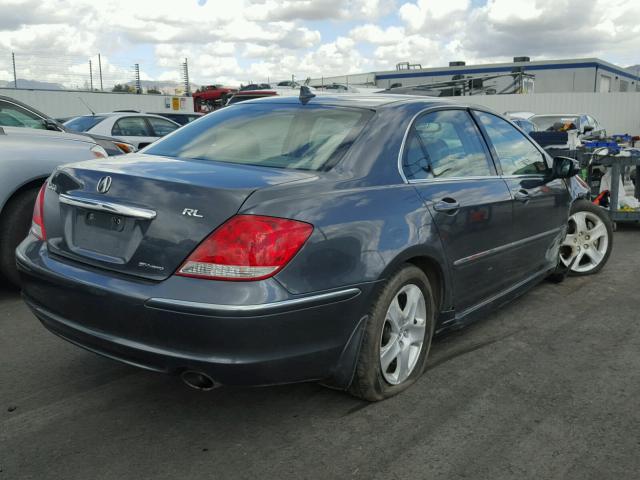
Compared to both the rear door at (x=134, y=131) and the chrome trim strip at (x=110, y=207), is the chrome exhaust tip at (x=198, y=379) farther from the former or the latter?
the rear door at (x=134, y=131)

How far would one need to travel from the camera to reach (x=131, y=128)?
12484 millimetres

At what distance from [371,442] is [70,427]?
1425 mm

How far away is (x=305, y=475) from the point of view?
2.64 m

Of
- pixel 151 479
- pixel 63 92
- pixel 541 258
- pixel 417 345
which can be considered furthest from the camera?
pixel 63 92

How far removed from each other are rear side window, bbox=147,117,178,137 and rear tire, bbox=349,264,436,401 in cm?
1051

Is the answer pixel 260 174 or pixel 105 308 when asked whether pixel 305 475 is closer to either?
pixel 105 308

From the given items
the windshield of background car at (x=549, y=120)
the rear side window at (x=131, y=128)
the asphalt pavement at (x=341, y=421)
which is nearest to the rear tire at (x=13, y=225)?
the asphalt pavement at (x=341, y=421)

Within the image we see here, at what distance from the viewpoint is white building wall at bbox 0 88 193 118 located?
2617 centimetres

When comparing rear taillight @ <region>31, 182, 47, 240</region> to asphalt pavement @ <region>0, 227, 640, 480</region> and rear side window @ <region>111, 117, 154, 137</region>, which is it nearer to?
asphalt pavement @ <region>0, 227, 640, 480</region>

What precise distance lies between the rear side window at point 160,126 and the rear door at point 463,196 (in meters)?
9.94

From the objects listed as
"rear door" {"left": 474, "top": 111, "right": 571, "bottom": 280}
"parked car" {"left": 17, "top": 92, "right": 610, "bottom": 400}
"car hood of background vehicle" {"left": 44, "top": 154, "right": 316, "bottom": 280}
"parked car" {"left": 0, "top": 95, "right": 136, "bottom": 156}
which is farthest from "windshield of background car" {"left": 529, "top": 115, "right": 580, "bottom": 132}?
"car hood of background vehicle" {"left": 44, "top": 154, "right": 316, "bottom": 280}

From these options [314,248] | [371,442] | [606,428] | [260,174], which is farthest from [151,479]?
[606,428]

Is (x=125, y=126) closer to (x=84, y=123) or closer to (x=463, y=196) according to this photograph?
(x=84, y=123)

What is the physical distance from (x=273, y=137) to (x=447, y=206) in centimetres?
102
